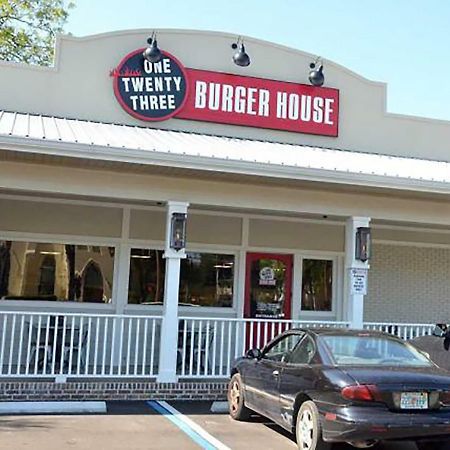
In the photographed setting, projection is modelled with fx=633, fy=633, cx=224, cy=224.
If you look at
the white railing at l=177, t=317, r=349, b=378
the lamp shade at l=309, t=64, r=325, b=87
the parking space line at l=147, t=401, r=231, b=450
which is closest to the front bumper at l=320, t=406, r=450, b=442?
the parking space line at l=147, t=401, r=231, b=450

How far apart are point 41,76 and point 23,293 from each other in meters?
4.26

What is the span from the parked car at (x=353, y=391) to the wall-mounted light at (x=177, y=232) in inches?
120

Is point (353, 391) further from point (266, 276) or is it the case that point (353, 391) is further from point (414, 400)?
point (266, 276)

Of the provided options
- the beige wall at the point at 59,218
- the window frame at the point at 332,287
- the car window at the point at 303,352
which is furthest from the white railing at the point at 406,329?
the beige wall at the point at 59,218

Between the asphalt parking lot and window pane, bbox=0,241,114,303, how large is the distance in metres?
3.74

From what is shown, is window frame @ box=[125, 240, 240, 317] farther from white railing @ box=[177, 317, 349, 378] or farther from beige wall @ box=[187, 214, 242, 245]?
white railing @ box=[177, 317, 349, 378]

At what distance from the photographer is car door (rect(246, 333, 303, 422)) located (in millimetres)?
7535

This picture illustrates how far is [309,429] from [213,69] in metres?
8.80

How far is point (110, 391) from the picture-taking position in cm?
995

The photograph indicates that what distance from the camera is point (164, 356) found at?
1023cm

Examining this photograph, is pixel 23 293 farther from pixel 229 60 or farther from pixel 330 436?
pixel 330 436

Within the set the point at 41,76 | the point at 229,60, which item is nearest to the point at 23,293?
the point at 41,76

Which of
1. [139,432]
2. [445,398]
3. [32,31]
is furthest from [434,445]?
[32,31]

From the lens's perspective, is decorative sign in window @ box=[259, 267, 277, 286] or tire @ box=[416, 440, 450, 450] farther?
decorative sign in window @ box=[259, 267, 277, 286]
